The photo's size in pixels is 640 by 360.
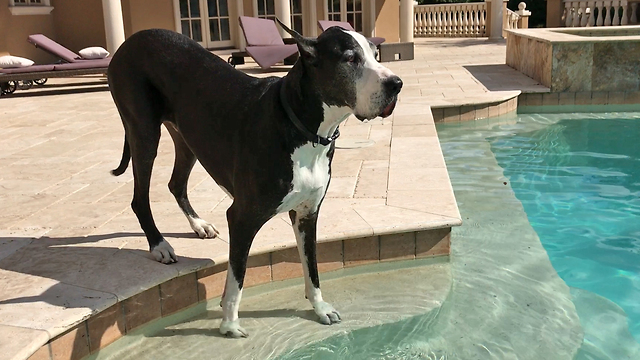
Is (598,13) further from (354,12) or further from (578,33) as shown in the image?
(578,33)

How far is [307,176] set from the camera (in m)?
2.64

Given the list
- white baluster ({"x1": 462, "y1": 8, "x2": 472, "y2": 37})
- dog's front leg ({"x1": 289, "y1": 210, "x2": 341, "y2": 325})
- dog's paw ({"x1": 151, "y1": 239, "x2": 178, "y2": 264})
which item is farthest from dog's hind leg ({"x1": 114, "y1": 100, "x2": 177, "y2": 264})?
white baluster ({"x1": 462, "y1": 8, "x2": 472, "y2": 37})

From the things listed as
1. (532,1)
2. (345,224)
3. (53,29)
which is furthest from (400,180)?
(532,1)

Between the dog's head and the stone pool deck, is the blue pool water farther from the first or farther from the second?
the dog's head

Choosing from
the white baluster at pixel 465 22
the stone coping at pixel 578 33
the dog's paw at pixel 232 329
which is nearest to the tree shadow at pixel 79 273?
the dog's paw at pixel 232 329

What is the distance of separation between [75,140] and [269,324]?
176 inches

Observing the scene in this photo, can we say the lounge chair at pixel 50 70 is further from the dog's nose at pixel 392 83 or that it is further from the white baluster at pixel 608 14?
the white baluster at pixel 608 14

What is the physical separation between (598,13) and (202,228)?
1973cm

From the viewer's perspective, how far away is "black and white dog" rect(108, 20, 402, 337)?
237 centimetres

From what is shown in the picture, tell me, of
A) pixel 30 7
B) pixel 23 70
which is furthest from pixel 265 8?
pixel 23 70

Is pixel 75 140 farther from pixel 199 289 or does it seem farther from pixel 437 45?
pixel 437 45

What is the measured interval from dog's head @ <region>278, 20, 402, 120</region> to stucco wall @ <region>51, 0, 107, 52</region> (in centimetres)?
1370

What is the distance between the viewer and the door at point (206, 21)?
1568 cm

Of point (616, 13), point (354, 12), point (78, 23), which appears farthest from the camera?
point (616, 13)
